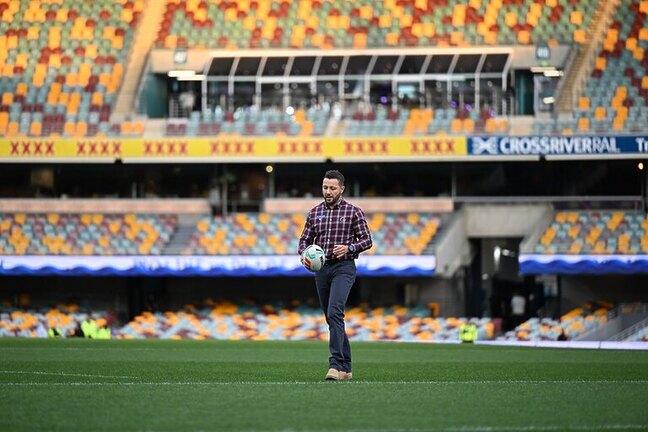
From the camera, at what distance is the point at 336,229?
1266cm

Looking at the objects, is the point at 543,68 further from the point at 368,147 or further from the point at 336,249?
the point at 336,249

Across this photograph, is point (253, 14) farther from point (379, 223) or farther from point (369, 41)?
point (379, 223)

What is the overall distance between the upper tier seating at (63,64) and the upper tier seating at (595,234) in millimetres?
11537

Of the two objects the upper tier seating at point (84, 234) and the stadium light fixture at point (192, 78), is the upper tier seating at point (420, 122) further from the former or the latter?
the upper tier seating at point (84, 234)

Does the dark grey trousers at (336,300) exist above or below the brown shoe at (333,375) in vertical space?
above

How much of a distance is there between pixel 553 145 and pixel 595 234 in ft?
8.39

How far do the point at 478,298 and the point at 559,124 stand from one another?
17.4 feet

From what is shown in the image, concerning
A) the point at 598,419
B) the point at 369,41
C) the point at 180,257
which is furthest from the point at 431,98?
the point at 598,419

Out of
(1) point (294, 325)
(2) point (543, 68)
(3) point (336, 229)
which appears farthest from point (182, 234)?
(3) point (336, 229)

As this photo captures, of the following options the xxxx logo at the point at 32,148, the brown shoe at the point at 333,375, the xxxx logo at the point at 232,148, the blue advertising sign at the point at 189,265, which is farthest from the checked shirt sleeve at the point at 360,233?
the xxxx logo at the point at 32,148

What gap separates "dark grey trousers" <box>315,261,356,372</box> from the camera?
1250cm

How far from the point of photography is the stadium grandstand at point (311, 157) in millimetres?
36938

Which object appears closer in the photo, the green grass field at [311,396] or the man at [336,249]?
the green grass field at [311,396]

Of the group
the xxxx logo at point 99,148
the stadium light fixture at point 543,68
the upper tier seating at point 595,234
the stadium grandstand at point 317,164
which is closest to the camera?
the upper tier seating at point 595,234
